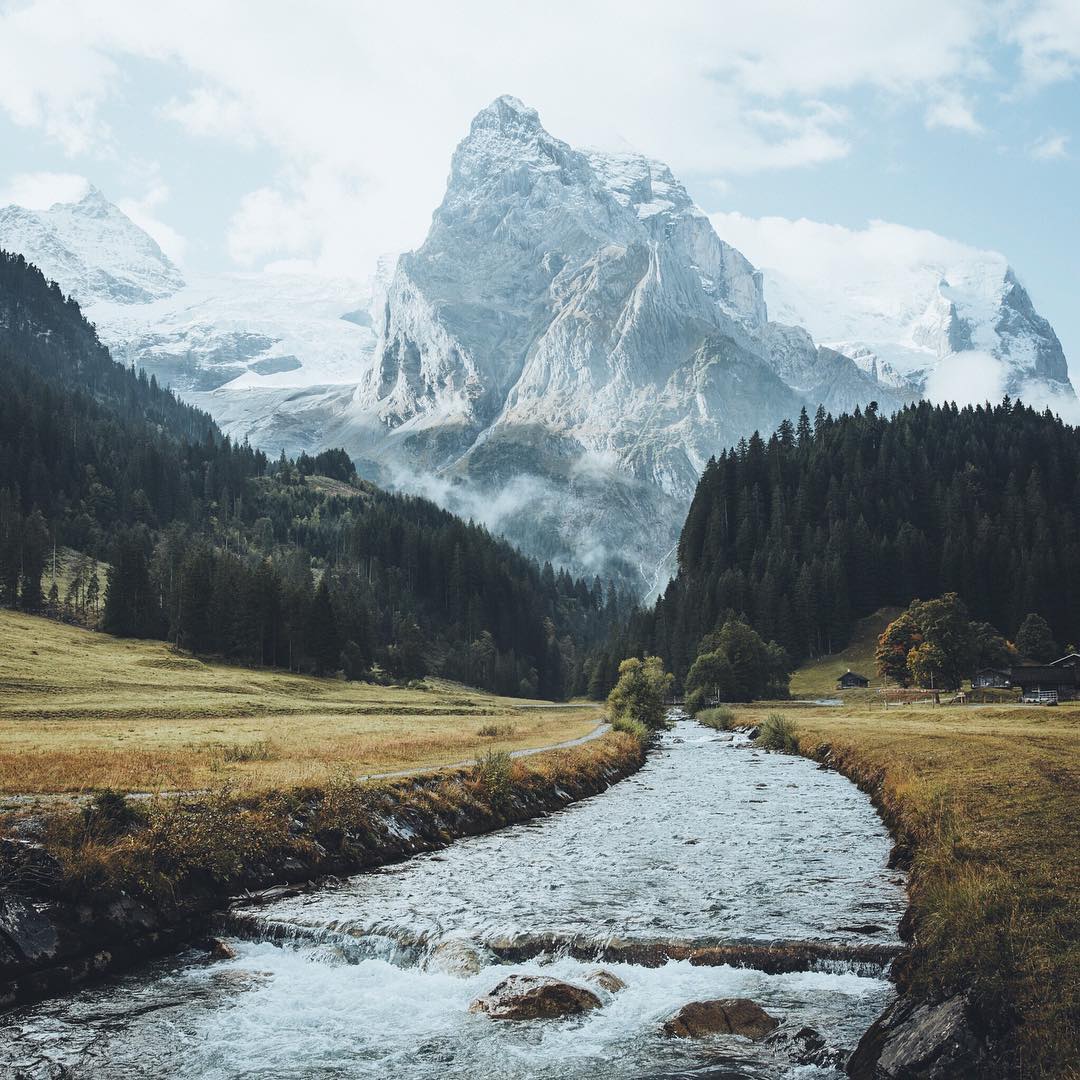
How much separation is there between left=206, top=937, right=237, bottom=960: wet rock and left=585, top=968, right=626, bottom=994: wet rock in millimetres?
10004

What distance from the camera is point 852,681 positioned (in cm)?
16225

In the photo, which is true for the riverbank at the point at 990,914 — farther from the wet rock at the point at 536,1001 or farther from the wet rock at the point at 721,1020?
the wet rock at the point at 536,1001

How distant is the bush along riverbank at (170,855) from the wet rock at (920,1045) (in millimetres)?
18436

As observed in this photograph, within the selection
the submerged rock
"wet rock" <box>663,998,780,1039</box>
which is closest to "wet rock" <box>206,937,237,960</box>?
"wet rock" <box>663,998,780,1039</box>

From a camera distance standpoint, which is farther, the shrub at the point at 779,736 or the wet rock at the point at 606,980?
the shrub at the point at 779,736

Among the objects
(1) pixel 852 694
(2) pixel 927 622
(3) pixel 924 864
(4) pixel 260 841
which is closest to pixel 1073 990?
(3) pixel 924 864

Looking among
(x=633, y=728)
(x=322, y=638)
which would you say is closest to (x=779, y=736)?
(x=633, y=728)

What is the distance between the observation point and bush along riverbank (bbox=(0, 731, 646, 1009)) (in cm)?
2188

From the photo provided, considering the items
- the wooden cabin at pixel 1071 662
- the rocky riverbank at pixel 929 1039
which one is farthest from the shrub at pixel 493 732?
the wooden cabin at pixel 1071 662

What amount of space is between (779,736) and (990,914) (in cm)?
6727

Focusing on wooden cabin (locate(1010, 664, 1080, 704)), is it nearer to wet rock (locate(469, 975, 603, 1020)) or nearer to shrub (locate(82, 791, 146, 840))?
wet rock (locate(469, 975, 603, 1020))

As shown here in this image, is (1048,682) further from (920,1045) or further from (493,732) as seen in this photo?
(920,1045)

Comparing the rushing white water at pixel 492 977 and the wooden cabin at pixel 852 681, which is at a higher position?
the wooden cabin at pixel 852 681

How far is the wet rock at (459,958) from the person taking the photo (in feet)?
Answer: 75.5
